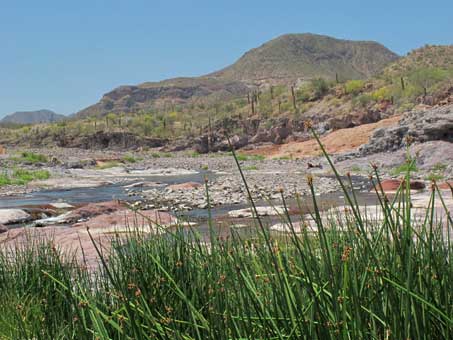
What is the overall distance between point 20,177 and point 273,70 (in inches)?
3524

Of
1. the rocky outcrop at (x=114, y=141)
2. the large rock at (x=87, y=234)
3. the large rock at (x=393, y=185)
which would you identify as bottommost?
the large rock at (x=393, y=185)

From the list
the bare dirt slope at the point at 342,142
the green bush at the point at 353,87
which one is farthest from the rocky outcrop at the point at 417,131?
the green bush at the point at 353,87

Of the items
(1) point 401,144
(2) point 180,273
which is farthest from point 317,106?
(2) point 180,273

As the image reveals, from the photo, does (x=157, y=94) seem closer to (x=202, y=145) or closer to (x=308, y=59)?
(x=308, y=59)

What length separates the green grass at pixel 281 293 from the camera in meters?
1.50

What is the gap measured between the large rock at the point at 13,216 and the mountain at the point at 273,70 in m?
87.8

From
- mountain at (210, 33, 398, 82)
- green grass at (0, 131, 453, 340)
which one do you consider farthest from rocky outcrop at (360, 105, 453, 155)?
mountain at (210, 33, 398, 82)

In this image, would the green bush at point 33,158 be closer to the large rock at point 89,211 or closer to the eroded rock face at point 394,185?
the large rock at point 89,211

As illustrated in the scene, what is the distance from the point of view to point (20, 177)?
23.7m

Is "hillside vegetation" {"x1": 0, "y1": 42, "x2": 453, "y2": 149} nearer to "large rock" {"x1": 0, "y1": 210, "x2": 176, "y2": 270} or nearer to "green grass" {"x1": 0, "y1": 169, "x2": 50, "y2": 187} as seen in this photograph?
"green grass" {"x1": 0, "y1": 169, "x2": 50, "y2": 187}

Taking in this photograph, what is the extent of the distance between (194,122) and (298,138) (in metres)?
25.9

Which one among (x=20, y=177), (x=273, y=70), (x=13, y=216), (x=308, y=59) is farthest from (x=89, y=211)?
(x=308, y=59)

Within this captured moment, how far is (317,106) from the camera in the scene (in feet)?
153

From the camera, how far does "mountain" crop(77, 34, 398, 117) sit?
351 feet
